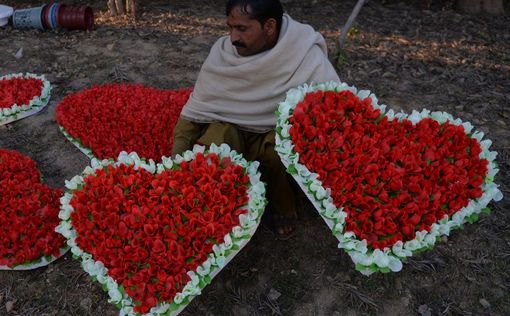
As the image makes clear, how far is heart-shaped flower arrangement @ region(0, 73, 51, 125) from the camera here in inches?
157

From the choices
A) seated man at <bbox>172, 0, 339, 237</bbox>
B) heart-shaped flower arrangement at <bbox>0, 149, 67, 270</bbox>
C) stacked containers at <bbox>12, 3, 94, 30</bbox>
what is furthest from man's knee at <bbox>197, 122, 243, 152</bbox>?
stacked containers at <bbox>12, 3, 94, 30</bbox>

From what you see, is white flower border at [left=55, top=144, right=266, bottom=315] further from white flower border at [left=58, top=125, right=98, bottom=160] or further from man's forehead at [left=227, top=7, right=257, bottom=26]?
white flower border at [left=58, top=125, right=98, bottom=160]

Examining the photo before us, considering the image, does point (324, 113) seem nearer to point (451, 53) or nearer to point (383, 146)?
point (383, 146)

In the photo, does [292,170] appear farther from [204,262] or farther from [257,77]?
[257,77]

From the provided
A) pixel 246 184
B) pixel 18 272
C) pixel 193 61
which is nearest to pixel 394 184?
pixel 246 184

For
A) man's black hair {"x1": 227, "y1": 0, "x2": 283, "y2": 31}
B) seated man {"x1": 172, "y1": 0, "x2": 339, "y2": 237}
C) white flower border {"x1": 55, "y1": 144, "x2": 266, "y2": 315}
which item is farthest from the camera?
seated man {"x1": 172, "y1": 0, "x2": 339, "y2": 237}

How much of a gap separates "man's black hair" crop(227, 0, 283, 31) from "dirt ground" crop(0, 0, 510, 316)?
1244 mm

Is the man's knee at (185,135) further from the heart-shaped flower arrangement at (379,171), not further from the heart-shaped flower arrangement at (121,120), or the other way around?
the heart-shaped flower arrangement at (379,171)

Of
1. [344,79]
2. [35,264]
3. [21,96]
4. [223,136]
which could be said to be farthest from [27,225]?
[344,79]

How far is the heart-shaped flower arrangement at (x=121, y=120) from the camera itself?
11.2 ft

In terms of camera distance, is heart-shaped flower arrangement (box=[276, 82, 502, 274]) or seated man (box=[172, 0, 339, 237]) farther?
seated man (box=[172, 0, 339, 237])

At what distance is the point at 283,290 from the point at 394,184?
92cm

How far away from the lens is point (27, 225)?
8.68 ft

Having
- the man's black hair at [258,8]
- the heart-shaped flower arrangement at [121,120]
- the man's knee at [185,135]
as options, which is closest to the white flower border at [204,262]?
the man's knee at [185,135]
